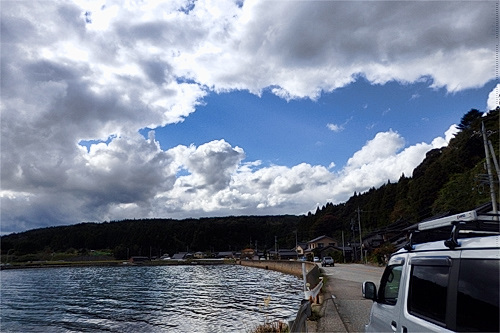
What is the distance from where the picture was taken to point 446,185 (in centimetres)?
5247

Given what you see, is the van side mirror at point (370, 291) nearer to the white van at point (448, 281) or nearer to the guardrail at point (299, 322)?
the white van at point (448, 281)

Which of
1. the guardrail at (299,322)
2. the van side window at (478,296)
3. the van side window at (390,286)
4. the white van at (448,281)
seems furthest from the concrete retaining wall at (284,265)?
the van side window at (478,296)

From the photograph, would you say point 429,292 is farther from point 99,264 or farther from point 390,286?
point 99,264

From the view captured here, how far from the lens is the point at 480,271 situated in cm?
296

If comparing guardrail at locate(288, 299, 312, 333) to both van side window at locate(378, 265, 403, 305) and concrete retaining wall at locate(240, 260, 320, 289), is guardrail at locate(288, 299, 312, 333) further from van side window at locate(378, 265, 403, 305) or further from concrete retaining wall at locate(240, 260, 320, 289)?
concrete retaining wall at locate(240, 260, 320, 289)

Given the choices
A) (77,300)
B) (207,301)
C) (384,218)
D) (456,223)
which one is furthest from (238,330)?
(384,218)

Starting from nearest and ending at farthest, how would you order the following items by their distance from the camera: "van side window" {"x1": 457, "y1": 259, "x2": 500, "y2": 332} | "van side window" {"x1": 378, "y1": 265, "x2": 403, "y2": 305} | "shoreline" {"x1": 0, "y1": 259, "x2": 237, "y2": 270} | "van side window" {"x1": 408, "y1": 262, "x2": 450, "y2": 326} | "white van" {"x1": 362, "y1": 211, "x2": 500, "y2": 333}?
"van side window" {"x1": 457, "y1": 259, "x2": 500, "y2": 332} < "white van" {"x1": 362, "y1": 211, "x2": 500, "y2": 333} < "van side window" {"x1": 408, "y1": 262, "x2": 450, "y2": 326} < "van side window" {"x1": 378, "y1": 265, "x2": 403, "y2": 305} < "shoreline" {"x1": 0, "y1": 259, "x2": 237, "y2": 270}

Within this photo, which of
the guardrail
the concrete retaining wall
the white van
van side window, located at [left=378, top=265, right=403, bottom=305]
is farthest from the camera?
the concrete retaining wall

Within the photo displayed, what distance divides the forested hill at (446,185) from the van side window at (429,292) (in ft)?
79.6

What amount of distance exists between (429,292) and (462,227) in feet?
2.21

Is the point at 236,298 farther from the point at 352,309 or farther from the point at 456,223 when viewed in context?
the point at 456,223

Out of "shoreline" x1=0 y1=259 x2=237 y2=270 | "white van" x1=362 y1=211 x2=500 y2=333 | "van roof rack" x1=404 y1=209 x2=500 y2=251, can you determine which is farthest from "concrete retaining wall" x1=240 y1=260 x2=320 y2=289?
"van roof rack" x1=404 y1=209 x2=500 y2=251

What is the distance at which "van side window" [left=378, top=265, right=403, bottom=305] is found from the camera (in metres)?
4.79

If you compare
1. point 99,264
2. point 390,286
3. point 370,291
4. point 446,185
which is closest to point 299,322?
point 370,291
